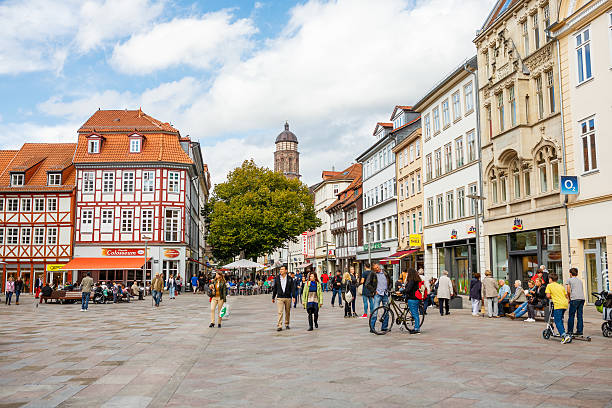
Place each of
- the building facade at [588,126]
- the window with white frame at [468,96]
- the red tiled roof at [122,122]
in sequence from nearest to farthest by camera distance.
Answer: the building facade at [588,126] → the window with white frame at [468,96] → the red tiled roof at [122,122]

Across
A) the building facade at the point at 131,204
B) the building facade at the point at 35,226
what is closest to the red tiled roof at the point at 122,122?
the building facade at the point at 131,204

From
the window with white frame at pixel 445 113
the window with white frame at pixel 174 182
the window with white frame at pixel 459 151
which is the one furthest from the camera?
the window with white frame at pixel 174 182

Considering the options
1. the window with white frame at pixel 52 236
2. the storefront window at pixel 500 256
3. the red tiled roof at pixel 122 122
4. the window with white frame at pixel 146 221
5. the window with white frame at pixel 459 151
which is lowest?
the storefront window at pixel 500 256

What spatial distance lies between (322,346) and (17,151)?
56058 mm

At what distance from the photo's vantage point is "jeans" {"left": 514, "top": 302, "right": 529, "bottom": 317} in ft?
65.7

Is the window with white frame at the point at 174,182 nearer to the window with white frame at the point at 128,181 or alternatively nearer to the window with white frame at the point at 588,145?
the window with white frame at the point at 128,181

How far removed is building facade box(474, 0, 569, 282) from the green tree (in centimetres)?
2558

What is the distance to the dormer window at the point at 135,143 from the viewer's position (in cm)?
5499

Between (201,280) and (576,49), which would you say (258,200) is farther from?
(576,49)

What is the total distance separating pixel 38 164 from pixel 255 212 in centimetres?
2115

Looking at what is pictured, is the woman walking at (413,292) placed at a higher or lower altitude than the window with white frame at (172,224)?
lower

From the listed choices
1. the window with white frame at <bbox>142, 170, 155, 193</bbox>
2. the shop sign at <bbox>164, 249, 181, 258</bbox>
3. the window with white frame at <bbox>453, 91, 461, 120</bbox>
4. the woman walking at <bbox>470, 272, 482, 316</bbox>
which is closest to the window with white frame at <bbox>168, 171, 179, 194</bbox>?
the window with white frame at <bbox>142, 170, 155, 193</bbox>

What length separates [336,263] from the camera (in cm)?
7731

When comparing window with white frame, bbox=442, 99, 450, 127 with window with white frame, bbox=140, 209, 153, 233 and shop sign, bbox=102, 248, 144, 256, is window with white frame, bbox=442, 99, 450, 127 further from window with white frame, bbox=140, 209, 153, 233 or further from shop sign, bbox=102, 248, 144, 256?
shop sign, bbox=102, 248, 144, 256
